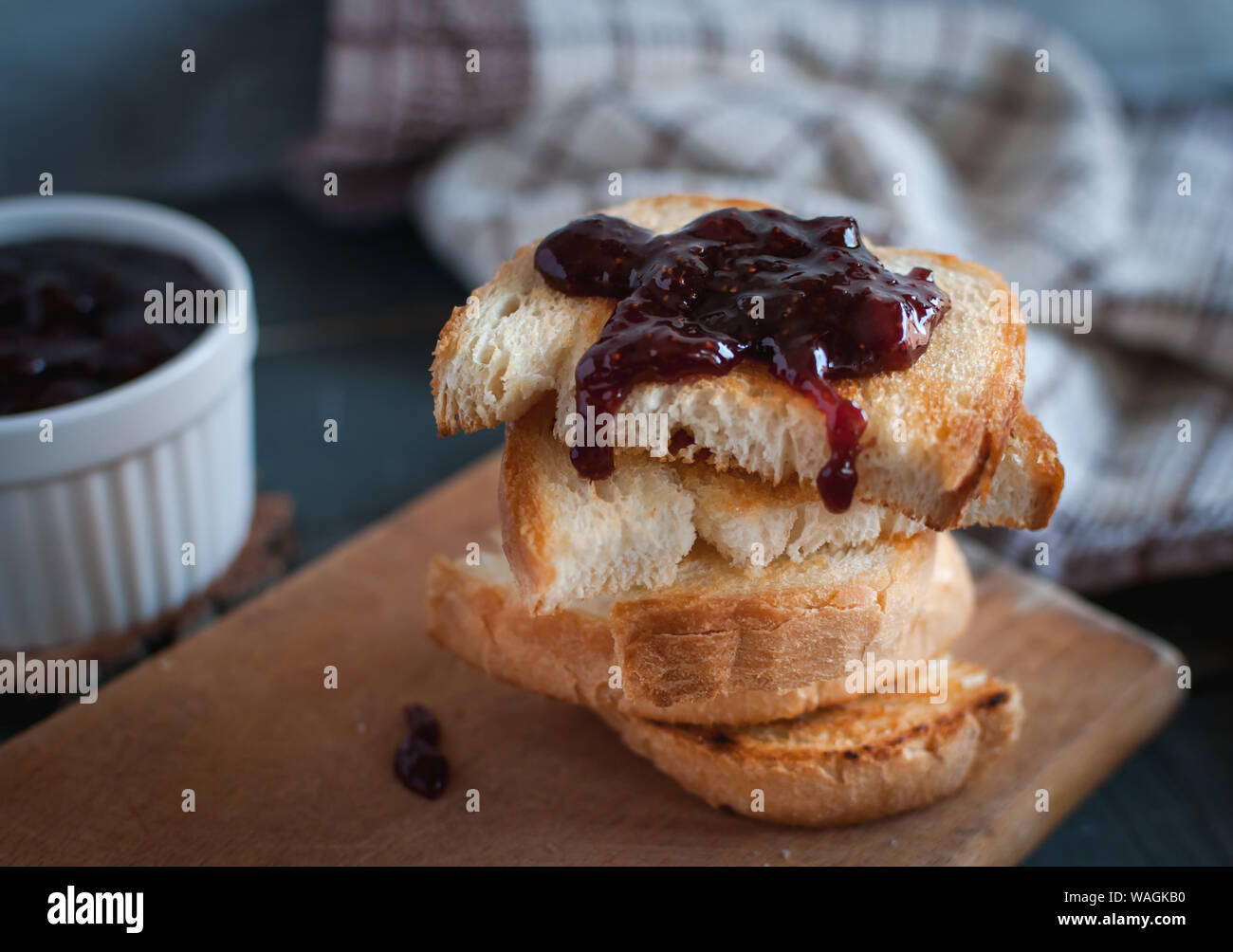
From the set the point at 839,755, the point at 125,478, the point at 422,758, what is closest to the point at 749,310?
the point at 839,755

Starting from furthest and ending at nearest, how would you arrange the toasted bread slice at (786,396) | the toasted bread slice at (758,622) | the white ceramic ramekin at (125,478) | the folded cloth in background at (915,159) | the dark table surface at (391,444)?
the folded cloth in background at (915,159)
the dark table surface at (391,444)
the white ceramic ramekin at (125,478)
the toasted bread slice at (758,622)
the toasted bread slice at (786,396)

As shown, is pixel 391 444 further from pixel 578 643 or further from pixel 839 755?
pixel 839 755

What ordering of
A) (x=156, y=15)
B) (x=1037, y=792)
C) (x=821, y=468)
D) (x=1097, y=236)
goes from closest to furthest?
(x=821, y=468) < (x=1037, y=792) < (x=1097, y=236) < (x=156, y=15)

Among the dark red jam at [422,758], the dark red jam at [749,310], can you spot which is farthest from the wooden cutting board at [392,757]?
the dark red jam at [749,310]

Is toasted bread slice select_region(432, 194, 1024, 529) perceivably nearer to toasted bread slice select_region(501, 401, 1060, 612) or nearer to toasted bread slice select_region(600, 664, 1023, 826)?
toasted bread slice select_region(501, 401, 1060, 612)

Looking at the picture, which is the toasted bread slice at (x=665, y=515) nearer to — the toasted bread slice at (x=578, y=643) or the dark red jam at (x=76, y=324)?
the toasted bread slice at (x=578, y=643)

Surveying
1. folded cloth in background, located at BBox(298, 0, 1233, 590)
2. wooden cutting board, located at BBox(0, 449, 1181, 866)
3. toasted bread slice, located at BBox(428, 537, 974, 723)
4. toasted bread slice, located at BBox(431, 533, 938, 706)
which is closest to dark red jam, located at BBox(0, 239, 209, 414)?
wooden cutting board, located at BBox(0, 449, 1181, 866)
